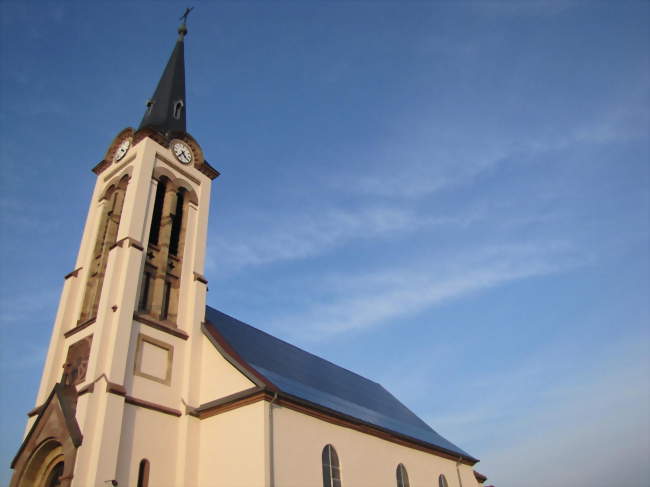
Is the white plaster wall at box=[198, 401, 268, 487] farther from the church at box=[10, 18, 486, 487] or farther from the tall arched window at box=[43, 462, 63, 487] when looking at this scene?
the tall arched window at box=[43, 462, 63, 487]

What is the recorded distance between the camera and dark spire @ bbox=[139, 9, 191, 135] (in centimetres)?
2538

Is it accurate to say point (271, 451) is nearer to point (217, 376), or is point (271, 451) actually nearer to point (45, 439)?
point (217, 376)

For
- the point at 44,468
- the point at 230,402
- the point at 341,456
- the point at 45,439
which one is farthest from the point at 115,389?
the point at 341,456

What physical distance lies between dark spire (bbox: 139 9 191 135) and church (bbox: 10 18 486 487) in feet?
0.73

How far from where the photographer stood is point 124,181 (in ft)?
76.0

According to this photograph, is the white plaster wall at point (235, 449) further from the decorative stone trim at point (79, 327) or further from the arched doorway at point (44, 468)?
the decorative stone trim at point (79, 327)

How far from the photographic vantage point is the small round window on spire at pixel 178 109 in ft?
88.3

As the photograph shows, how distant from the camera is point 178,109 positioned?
2728 cm

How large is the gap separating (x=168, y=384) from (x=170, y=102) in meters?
14.7

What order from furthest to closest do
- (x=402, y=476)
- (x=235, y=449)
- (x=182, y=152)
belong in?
(x=182, y=152) → (x=402, y=476) → (x=235, y=449)

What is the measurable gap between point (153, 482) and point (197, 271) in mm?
8554

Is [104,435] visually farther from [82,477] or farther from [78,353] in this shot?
[78,353]

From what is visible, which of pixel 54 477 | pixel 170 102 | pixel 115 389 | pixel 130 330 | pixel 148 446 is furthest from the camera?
pixel 170 102

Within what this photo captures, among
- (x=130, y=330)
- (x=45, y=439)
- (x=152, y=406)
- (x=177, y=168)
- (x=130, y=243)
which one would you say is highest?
(x=177, y=168)
